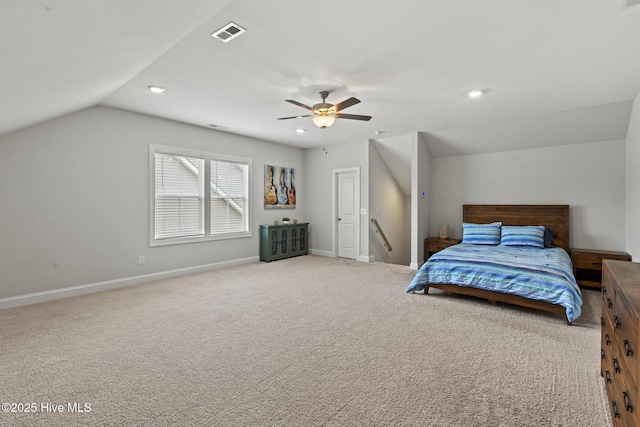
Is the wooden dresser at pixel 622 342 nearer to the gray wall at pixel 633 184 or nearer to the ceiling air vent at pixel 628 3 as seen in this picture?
the ceiling air vent at pixel 628 3

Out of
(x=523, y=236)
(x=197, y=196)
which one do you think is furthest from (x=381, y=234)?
(x=197, y=196)

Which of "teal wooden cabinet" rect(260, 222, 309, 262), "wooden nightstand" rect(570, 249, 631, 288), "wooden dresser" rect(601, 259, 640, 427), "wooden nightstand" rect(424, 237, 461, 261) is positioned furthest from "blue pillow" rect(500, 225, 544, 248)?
"teal wooden cabinet" rect(260, 222, 309, 262)

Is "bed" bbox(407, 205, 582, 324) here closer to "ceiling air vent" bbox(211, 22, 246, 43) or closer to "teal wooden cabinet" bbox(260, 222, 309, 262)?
"teal wooden cabinet" bbox(260, 222, 309, 262)

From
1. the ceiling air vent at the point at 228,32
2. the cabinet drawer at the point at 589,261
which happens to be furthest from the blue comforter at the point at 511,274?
the ceiling air vent at the point at 228,32

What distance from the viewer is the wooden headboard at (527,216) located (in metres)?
5.14

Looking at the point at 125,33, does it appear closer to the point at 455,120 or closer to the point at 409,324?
the point at 409,324

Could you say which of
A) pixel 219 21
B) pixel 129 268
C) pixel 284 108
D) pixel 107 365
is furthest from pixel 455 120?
pixel 129 268

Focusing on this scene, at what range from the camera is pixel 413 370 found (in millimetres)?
2186

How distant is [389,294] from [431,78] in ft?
8.98

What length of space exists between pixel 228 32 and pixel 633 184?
536 cm

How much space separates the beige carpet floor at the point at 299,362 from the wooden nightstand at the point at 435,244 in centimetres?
213

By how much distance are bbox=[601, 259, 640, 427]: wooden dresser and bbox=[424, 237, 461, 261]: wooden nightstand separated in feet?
12.4

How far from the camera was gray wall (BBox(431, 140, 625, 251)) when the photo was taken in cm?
482

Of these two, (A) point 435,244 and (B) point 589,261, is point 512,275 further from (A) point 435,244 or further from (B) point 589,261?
(A) point 435,244
